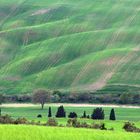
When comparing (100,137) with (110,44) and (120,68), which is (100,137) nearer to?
(120,68)

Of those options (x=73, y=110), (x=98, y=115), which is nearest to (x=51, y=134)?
(x=98, y=115)

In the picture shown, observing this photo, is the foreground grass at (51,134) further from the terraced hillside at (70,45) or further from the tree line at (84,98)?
the terraced hillside at (70,45)

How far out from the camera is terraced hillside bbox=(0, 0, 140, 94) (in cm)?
10450

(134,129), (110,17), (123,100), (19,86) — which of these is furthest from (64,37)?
(134,129)

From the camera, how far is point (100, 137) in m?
25.9

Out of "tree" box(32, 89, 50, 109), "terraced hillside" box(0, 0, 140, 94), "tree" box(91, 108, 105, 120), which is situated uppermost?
"terraced hillside" box(0, 0, 140, 94)

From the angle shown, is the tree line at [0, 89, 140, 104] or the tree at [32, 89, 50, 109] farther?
the tree line at [0, 89, 140, 104]

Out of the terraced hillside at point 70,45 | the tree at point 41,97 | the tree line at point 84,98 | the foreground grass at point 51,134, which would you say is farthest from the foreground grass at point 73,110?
the foreground grass at point 51,134

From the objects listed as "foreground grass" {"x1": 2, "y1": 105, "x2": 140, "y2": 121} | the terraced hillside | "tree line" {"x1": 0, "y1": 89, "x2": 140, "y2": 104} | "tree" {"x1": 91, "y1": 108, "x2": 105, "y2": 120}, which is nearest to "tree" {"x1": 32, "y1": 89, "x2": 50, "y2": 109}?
"foreground grass" {"x1": 2, "y1": 105, "x2": 140, "y2": 121}

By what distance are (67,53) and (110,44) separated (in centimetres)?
1060

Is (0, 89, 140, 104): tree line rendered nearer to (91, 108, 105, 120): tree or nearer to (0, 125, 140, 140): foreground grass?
(91, 108, 105, 120): tree

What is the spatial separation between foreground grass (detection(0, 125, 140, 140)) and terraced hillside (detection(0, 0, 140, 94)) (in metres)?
70.9

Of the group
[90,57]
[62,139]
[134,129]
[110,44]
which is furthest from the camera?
[110,44]

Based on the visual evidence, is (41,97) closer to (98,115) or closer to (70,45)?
(98,115)
